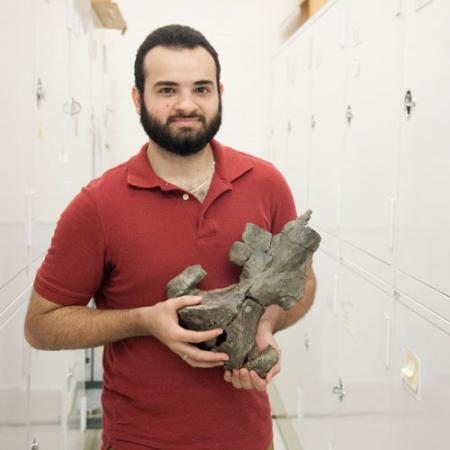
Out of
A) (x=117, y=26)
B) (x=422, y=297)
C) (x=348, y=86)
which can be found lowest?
(x=422, y=297)

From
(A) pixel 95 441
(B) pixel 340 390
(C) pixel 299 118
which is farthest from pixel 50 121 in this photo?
(A) pixel 95 441

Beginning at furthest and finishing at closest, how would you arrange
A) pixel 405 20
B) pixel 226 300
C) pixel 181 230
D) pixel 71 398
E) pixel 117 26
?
pixel 117 26 < pixel 71 398 < pixel 405 20 < pixel 181 230 < pixel 226 300

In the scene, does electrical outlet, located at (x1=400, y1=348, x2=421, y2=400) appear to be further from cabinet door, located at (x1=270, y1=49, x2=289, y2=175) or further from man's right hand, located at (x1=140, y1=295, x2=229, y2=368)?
cabinet door, located at (x1=270, y1=49, x2=289, y2=175)

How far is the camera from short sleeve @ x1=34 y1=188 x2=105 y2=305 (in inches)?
46.9

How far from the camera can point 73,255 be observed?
3.91 feet

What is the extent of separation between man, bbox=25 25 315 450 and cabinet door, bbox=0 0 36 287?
17 centimetres

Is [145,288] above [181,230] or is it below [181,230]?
below

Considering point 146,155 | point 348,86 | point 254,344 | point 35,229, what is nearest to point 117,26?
point 348,86

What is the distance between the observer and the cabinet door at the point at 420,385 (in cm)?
129

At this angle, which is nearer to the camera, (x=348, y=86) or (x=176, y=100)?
(x=176, y=100)

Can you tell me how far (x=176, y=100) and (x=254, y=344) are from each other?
0.55m

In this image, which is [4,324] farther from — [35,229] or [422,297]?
[422,297]

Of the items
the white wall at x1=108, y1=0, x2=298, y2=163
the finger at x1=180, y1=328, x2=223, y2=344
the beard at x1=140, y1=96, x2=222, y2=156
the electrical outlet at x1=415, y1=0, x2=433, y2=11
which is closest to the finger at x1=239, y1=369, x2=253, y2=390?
the finger at x1=180, y1=328, x2=223, y2=344

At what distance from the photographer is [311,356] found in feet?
Answer: 8.53
